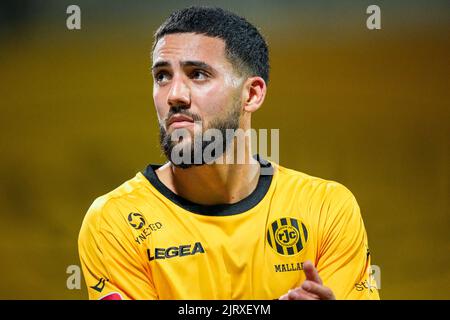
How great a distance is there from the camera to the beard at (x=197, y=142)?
9.37 ft

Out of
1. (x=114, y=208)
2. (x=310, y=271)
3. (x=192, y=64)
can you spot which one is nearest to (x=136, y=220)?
(x=114, y=208)

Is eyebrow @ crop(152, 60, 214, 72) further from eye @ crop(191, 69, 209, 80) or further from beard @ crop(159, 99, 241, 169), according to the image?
beard @ crop(159, 99, 241, 169)

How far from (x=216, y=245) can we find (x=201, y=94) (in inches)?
23.5

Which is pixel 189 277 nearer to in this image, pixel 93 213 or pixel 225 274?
pixel 225 274

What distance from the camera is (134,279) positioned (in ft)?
9.45

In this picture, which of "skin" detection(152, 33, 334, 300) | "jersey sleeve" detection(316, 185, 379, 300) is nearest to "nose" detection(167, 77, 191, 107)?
"skin" detection(152, 33, 334, 300)

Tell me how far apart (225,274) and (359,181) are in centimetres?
124

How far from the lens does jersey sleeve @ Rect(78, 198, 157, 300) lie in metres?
2.86

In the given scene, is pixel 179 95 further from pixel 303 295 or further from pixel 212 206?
pixel 303 295

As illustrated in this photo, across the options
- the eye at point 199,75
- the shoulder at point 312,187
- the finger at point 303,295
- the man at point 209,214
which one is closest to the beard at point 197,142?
the man at point 209,214

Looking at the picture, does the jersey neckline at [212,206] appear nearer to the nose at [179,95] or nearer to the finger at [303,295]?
the nose at [179,95]

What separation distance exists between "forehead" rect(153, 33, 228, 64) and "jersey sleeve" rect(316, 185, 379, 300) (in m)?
0.78

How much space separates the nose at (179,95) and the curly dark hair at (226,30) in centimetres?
23

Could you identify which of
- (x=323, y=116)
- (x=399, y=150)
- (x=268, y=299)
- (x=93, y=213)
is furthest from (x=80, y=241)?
(x=399, y=150)
